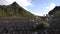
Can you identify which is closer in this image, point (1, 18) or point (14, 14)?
point (1, 18)

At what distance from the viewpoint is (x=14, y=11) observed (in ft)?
108

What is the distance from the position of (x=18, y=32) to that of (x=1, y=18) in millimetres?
5056

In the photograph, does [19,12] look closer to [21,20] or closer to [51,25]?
[21,20]

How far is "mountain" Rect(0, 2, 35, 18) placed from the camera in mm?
32219

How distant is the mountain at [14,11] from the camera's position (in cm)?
3222

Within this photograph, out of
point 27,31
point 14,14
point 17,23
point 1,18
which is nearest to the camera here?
point 27,31

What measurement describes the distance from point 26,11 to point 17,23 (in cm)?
750

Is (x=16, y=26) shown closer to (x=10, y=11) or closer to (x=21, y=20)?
(x=21, y=20)

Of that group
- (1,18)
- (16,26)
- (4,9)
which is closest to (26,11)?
(4,9)

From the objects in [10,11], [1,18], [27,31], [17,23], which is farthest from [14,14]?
[27,31]

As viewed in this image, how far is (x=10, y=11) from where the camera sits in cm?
3250

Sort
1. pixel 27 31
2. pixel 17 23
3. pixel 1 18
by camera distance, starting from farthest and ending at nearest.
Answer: pixel 1 18
pixel 17 23
pixel 27 31

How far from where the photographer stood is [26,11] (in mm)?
33812

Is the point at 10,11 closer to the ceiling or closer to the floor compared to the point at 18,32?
closer to the ceiling
